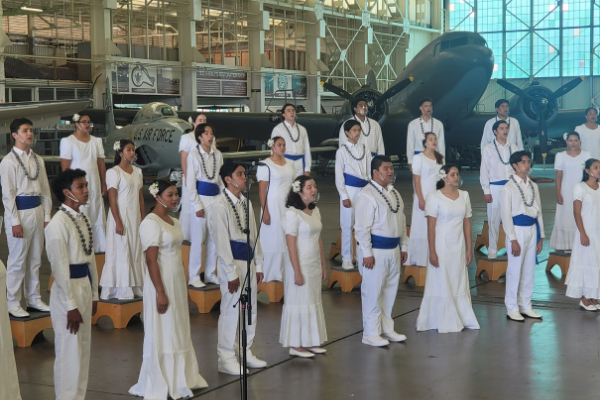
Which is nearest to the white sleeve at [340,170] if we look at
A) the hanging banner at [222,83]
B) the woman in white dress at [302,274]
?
the woman in white dress at [302,274]

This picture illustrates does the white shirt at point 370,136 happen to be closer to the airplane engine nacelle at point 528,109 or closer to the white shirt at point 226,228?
the white shirt at point 226,228

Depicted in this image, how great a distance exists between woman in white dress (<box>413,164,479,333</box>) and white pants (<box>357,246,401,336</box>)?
1.54 feet

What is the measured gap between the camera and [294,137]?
834 centimetres

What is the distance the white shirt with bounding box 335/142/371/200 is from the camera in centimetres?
800

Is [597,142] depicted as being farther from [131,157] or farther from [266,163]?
[131,157]

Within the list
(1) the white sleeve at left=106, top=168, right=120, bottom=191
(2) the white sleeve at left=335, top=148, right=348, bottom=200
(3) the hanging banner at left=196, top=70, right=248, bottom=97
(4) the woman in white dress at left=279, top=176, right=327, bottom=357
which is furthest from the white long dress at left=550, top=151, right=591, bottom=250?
(3) the hanging banner at left=196, top=70, right=248, bottom=97

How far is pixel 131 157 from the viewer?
6.84 meters

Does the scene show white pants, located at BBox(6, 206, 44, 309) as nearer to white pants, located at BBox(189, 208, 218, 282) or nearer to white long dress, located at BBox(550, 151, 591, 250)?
white pants, located at BBox(189, 208, 218, 282)

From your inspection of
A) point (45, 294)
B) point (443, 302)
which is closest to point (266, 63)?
point (45, 294)

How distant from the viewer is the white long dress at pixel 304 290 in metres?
5.34

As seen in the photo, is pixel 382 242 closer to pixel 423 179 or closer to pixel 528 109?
pixel 423 179

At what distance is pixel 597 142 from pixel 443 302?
5.34 m

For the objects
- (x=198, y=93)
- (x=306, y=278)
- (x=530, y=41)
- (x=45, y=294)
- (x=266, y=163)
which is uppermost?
(x=530, y=41)

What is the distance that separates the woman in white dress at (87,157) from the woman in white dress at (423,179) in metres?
3.47
